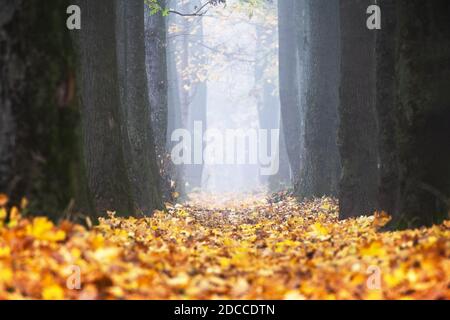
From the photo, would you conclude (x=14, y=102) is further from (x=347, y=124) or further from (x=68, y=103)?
(x=347, y=124)

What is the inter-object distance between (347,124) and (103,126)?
13.5ft

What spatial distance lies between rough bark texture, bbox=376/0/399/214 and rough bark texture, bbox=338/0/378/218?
239 cm

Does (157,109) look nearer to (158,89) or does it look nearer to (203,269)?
(158,89)

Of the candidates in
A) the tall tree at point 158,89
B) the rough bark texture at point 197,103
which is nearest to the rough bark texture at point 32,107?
the tall tree at point 158,89

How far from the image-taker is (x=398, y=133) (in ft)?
26.3

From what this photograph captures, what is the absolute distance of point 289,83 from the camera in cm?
2712

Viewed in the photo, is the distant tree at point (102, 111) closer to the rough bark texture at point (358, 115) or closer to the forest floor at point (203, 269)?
the rough bark texture at point (358, 115)

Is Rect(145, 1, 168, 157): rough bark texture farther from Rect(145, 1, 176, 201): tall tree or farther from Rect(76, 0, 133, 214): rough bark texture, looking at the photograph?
Rect(76, 0, 133, 214): rough bark texture

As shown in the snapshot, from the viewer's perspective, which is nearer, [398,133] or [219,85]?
[398,133]

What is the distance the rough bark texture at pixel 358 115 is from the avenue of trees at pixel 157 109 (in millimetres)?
18

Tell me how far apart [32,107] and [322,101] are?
1238 cm

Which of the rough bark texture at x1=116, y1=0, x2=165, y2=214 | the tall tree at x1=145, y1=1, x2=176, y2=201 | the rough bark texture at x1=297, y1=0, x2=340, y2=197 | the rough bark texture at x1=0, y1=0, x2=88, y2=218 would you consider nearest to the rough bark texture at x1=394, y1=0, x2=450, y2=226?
the rough bark texture at x1=0, y1=0, x2=88, y2=218

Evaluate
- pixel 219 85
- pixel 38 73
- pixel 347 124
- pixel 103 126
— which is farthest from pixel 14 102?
pixel 219 85

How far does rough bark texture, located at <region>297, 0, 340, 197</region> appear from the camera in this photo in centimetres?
1752
